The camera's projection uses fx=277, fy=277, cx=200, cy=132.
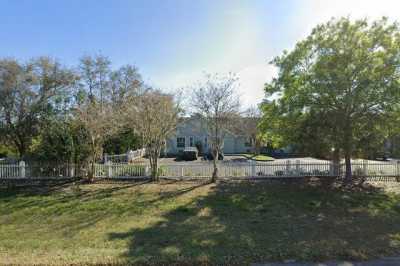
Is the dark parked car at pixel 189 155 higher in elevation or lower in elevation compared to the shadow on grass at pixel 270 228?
higher

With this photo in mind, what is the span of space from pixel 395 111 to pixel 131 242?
425 inches

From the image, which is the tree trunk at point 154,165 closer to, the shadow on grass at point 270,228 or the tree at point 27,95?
the shadow on grass at point 270,228

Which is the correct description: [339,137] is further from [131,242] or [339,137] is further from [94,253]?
[94,253]

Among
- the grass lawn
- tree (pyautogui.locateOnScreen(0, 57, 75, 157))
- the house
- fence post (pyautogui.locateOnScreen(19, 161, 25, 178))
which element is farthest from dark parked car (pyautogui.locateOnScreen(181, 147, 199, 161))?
fence post (pyautogui.locateOnScreen(19, 161, 25, 178))

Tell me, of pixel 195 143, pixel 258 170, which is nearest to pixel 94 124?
pixel 258 170

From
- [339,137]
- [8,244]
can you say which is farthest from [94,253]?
[339,137]

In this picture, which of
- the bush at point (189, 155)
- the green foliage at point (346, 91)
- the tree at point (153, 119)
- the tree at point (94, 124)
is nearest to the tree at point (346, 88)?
the green foliage at point (346, 91)

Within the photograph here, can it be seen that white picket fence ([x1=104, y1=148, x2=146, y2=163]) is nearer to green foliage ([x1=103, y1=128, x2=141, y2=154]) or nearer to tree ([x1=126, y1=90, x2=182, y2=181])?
green foliage ([x1=103, y1=128, x2=141, y2=154])

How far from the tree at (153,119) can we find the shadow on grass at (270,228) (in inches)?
129

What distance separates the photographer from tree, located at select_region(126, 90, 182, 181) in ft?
40.8

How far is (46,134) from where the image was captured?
13305mm

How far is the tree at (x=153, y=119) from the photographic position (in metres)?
12.4

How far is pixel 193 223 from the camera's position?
7773 millimetres

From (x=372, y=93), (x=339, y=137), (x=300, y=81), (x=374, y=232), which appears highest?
(x=300, y=81)
